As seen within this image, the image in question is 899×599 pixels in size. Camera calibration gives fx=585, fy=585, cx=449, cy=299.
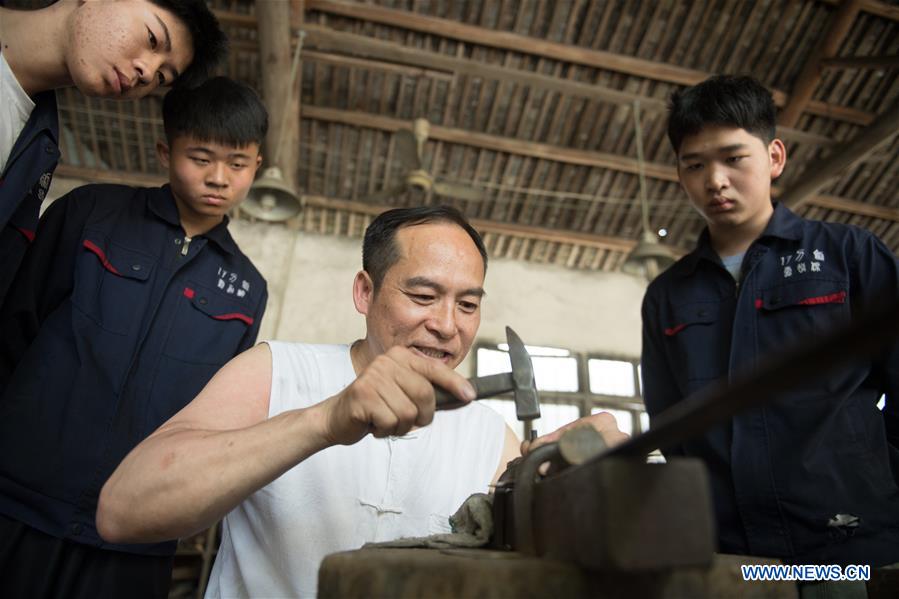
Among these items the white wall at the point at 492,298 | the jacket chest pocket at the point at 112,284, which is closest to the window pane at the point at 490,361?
the white wall at the point at 492,298

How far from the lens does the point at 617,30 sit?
5676 millimetres

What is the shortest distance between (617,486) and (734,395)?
0.19 m

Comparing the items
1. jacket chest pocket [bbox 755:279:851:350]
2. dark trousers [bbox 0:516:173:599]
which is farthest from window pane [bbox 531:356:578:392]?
dark trousers [bbox 0:516:173:599]

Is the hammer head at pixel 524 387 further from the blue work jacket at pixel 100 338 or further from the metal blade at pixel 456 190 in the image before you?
the metal blade at pixel 456 190

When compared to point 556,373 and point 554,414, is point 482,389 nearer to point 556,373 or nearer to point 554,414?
point 554,414

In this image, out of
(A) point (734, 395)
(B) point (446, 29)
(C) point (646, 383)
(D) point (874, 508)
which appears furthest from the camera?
(B) point (446, 29)

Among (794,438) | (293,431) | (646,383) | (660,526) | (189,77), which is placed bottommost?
(660,526)

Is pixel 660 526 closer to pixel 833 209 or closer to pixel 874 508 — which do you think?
pixel 874 508

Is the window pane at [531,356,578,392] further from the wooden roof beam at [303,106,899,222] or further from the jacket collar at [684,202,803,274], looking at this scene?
the jacket collar at [684,202,803,274]

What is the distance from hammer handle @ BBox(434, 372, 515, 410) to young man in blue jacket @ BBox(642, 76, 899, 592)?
3.12ft

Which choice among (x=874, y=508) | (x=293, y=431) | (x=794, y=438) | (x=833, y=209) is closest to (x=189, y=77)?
(x=293, y=431)

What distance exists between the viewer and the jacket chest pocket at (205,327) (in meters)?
2.06

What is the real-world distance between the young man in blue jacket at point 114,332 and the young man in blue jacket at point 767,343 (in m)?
1.65

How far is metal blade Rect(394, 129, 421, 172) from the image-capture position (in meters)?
5.11
